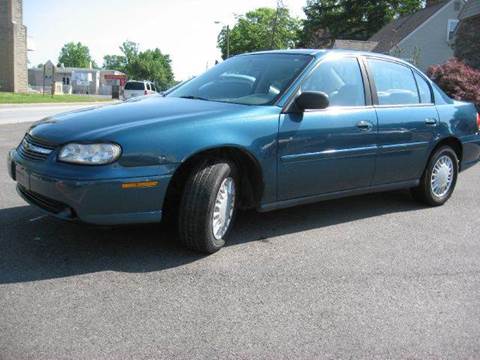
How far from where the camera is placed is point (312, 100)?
419 centimetres

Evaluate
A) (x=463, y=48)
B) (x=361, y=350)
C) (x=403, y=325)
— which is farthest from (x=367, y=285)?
(x=463, y=48)

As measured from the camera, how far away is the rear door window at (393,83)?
5168 millimetres

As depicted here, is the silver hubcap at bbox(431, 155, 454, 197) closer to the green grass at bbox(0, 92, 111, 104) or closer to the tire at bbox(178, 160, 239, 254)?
the tire at bbox(178, 160, 239, 254)

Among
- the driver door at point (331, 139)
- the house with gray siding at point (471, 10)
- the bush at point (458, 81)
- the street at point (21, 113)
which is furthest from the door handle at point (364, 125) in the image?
the house with gray siding at point (471, 10)

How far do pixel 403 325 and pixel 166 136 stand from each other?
193 cm

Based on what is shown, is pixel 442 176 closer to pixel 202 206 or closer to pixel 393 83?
pixel 393 83

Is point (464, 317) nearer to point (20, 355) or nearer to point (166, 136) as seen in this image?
point (166, 136)

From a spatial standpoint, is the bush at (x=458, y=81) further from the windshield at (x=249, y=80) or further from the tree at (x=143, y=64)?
the tree at (x=143, y=64)

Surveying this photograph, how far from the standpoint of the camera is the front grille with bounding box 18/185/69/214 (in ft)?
11.5

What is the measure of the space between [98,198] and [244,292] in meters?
1.12

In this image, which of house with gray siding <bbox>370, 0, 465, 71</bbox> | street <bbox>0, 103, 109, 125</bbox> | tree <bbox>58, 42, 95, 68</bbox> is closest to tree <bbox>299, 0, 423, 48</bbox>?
house with gray siding <bbox>370, 0, 465, 71</bbox>

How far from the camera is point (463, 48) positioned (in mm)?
22781

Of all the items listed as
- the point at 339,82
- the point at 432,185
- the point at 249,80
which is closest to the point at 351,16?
the point at 432,185

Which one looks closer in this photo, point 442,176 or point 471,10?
point 442,176
